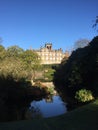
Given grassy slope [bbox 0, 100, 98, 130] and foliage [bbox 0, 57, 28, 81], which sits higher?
foliage [bbox 0, 57, 28, 81]

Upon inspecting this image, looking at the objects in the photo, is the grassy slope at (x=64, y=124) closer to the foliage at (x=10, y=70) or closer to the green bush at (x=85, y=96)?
the green bush at (x=85, y=96)

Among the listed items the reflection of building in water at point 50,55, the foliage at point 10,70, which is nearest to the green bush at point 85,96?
the foliage at point 10,70

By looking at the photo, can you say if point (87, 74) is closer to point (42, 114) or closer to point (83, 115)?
point (42, 114)

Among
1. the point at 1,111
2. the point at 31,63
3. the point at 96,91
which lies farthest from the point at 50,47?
the point at 1,111

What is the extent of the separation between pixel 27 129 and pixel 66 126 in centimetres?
215

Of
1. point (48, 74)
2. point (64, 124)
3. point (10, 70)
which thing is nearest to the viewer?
point (64, 124)

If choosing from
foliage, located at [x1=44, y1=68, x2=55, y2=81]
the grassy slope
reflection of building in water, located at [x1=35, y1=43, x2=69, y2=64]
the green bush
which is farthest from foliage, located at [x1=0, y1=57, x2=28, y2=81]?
reflection of building in water, located at [x1=35, y1=43, x2=69, y2=64]

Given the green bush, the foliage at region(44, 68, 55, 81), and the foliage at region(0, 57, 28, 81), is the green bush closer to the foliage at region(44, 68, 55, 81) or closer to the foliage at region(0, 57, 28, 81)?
the foliage at region(0, 57, 28, 81)

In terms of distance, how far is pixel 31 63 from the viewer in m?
75.9

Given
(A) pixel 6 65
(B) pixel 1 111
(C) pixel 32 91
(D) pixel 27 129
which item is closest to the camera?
(D) pixel 27 129

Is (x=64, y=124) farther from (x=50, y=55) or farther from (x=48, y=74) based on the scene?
(x=50, y=55)

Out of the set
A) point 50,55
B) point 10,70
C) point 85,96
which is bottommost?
point 85,96

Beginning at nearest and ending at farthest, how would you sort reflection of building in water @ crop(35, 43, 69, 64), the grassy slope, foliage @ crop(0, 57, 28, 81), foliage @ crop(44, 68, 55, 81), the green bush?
the grassy slope
the green bush
foliage @ crop(0, 57, 28, 81)
foliage @ crop(44, 68, 55, 81)
reflection of building in water @ crop(35, 43, 69, 64)

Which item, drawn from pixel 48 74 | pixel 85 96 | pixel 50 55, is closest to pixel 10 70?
pixel 85 96
